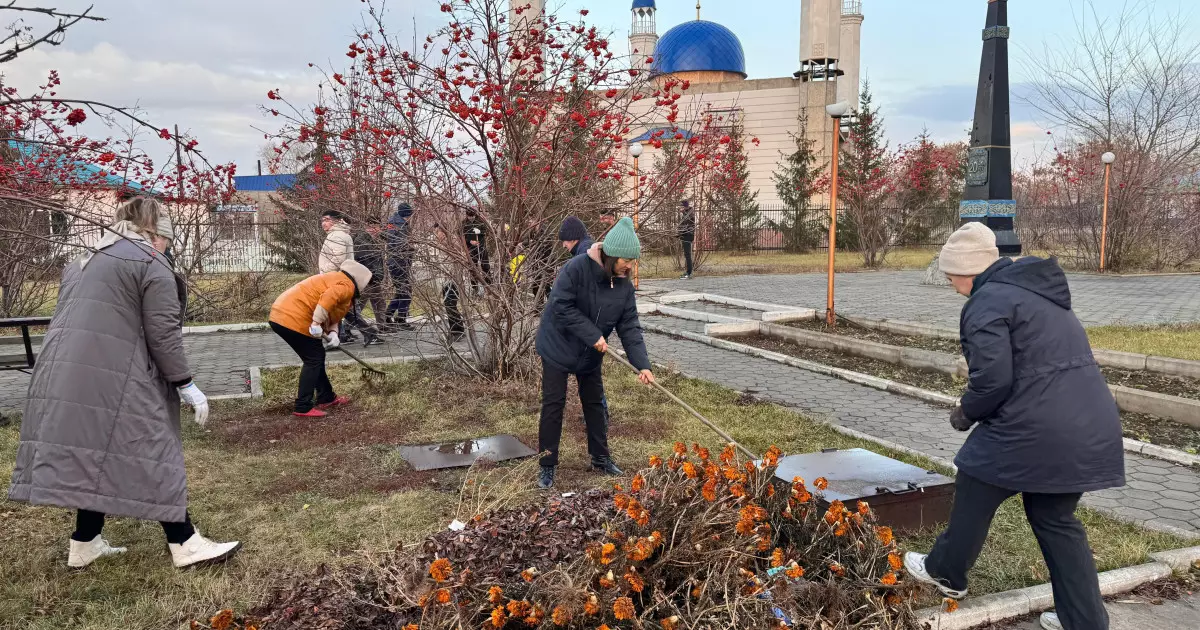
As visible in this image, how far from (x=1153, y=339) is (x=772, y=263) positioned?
14.9 meters

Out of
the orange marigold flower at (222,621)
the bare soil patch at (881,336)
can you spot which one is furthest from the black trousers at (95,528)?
the bare soil patch at (881,336)

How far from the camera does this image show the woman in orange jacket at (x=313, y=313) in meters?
6.06

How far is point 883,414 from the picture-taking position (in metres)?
6.36

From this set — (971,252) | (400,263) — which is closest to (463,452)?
(400,263)

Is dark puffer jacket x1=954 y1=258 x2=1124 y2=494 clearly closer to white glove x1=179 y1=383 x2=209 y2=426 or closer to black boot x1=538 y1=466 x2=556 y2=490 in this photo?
black boot x1=538 y1=466 x2=556 y2=490

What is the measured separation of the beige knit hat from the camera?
117 inches

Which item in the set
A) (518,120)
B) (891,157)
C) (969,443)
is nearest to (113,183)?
(518,120)

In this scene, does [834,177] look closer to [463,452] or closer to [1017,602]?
[463,452]

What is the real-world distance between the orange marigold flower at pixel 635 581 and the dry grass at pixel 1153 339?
7383 mm

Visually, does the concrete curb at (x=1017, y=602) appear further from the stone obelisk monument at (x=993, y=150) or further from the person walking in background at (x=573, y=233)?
the stone obelisk monument at (x=993, y=150)

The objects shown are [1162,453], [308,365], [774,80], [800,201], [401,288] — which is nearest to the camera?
[1162,453]

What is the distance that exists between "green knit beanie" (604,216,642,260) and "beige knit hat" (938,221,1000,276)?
5.60 ft

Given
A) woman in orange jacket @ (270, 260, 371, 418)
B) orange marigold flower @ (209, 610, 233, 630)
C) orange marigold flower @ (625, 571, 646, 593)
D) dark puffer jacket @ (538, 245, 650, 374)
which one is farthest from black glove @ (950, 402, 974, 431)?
woman in orange jacket @ (270, 260, 371, 418)

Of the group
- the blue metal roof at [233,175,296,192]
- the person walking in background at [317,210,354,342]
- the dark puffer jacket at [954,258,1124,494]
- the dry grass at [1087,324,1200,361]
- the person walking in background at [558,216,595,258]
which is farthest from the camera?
the blue metal roof at [233,175,296,192]
